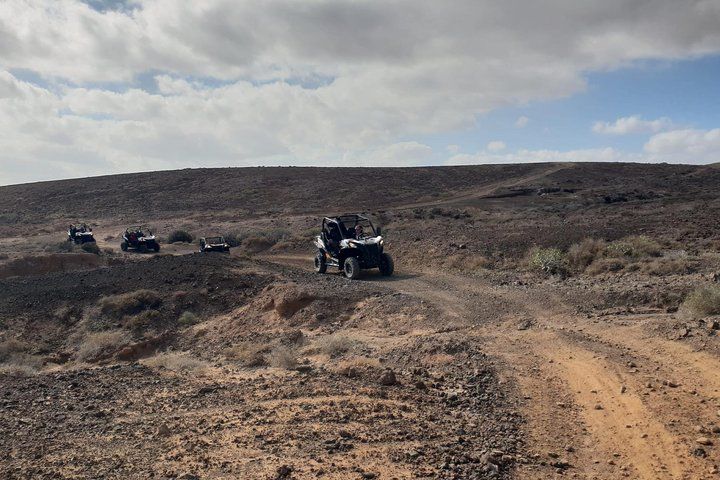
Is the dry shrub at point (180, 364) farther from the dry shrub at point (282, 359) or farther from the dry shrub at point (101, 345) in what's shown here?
the dry shrub at point (101, 345)

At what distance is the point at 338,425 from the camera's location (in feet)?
23.0

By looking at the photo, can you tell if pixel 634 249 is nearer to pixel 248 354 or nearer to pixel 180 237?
pixel 248 354

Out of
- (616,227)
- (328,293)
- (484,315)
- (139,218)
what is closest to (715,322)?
(484,315)

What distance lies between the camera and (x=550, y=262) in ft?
59.2

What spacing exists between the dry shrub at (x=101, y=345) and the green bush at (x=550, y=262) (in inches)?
462

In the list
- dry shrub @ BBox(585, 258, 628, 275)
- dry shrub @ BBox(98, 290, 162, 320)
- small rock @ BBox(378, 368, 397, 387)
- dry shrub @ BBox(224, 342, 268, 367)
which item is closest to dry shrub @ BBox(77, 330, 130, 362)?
dry shrub @ BBox(98, 290, 162, 320)

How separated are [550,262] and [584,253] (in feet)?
4.35

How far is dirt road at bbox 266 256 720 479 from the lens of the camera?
595 cm

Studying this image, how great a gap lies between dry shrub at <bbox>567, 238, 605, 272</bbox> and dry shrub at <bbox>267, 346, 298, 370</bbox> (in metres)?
9.99

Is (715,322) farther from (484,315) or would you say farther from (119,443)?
(119,443)

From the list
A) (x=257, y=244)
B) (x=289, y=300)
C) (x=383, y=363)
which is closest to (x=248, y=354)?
(x=383, y=363)

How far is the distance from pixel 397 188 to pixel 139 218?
26074 millimetres

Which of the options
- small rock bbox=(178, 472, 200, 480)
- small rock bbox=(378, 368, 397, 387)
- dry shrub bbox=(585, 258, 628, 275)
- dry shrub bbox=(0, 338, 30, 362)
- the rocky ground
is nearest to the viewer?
small rock bbox=(178, 472, 200, 480)

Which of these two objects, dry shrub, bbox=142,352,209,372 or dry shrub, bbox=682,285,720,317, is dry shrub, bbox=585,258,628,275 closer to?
dry shrub, bbox=682,285,720,317
